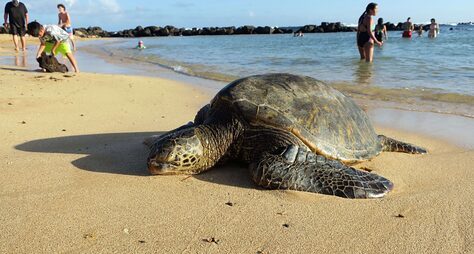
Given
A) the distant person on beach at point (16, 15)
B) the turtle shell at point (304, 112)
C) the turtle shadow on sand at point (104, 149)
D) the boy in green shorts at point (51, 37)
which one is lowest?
the turtle shadow on sand at point (104, 149)

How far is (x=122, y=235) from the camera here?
2592mm

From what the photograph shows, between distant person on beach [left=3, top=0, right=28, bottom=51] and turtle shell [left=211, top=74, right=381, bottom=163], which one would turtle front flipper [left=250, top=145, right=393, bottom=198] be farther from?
distant person on beach [left=3, top=0, right=28, bottom=51]

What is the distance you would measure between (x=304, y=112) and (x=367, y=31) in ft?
32.7

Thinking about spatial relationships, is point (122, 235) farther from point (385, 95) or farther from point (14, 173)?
point (385, 95)

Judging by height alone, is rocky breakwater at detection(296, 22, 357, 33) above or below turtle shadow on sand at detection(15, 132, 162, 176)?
above

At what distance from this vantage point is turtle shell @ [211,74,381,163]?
3.75 metres

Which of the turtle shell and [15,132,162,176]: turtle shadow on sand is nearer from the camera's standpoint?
the turtle shell

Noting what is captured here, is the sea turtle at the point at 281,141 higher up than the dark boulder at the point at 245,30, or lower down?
lower down

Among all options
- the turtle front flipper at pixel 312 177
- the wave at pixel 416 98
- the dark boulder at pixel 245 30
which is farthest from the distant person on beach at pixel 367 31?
the dark boulder at pixel 245 30

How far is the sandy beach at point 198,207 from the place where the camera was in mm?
2535

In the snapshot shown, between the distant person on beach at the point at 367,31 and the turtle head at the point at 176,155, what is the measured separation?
10167 mm

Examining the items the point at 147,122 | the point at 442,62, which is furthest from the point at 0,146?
the point at 442,62

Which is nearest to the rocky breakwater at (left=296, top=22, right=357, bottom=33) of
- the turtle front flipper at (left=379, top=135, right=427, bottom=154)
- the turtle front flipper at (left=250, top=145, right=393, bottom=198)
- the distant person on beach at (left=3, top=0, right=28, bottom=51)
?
the distant person on beach at (left=3, top=0, right=28, bottom=51)

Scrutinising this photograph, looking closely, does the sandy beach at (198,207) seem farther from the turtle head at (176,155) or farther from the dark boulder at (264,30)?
the dark boulder at (264,30)
